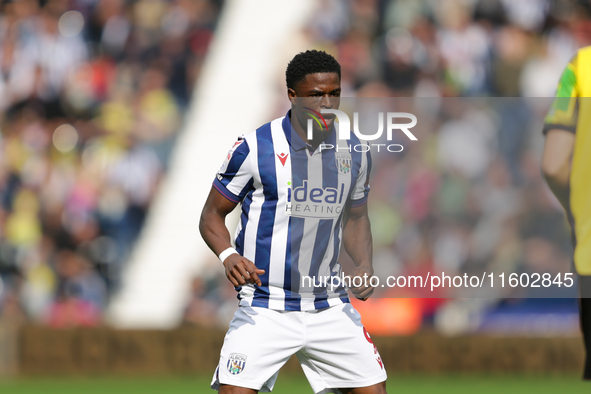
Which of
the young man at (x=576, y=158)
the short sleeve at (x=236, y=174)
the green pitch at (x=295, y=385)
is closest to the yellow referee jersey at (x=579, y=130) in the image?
the young man at (x=576, y=158)

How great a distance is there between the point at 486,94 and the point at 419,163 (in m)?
3.67

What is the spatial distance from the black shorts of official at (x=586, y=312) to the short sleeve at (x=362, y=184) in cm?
158

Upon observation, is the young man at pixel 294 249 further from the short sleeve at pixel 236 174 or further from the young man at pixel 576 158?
the young man at pixel 576 158

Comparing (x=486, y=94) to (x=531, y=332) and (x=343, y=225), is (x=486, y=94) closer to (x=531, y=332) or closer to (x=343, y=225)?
(x=531, y=332)

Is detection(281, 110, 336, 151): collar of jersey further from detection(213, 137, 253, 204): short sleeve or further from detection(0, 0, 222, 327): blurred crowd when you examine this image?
detection(0, 0, 222, 327): blurred crowd

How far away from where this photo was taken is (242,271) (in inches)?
159

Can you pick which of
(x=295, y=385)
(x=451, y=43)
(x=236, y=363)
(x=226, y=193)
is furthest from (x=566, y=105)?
(x=451, y=43)

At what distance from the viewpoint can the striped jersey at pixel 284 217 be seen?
168 inches

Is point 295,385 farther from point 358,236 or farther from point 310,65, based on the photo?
point 310,65

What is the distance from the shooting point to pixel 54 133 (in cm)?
1353

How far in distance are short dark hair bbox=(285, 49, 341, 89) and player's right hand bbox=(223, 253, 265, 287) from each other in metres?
0.92

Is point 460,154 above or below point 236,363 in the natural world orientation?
above

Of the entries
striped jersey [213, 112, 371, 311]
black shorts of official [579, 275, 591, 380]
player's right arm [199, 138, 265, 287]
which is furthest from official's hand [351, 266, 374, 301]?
black shorts of official [579, 275, 591, 380]

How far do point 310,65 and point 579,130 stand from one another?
1564 millimetres
